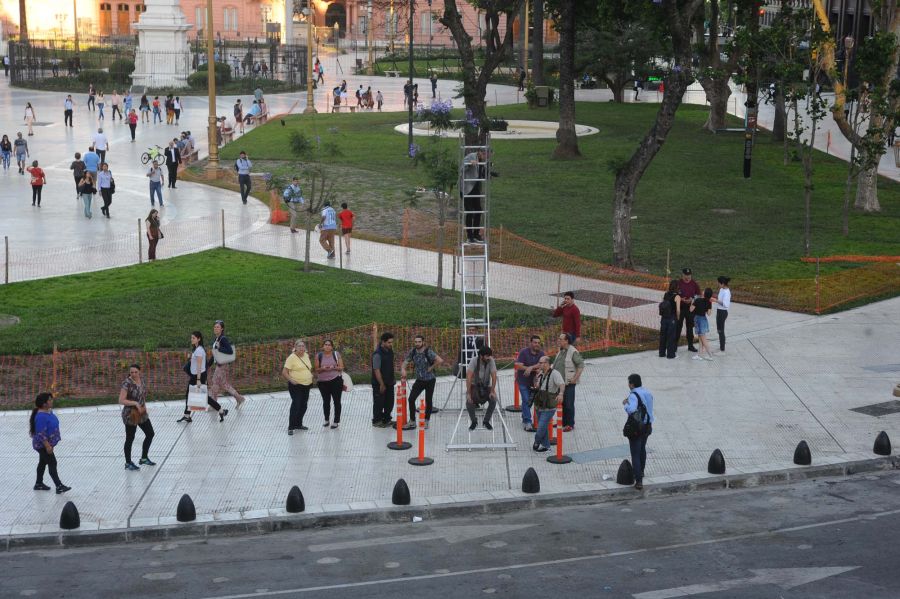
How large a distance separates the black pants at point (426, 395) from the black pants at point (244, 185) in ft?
63.7

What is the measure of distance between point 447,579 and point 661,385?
27.4 feet

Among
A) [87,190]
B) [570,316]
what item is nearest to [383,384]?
[570,316]

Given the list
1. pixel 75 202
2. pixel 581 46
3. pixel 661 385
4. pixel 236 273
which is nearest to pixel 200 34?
pixel 581 46

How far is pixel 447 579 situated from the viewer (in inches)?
479

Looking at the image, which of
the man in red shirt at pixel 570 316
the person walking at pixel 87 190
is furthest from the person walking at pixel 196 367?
the person walking at pixel 87 190

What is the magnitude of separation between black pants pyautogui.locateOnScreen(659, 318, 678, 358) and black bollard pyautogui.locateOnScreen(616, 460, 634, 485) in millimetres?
6327

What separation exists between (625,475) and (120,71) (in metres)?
60.4

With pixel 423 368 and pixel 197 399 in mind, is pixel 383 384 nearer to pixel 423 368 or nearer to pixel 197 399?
pixel 423 368

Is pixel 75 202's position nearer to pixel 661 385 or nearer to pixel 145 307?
pixel 145 307

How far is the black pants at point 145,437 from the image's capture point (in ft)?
50.5

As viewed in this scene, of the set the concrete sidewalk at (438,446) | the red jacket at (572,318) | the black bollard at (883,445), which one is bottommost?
the concrete sidewalk at (438,446)

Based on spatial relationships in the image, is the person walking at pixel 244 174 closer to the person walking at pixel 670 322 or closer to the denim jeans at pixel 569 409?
the person walking at pixel 670 322

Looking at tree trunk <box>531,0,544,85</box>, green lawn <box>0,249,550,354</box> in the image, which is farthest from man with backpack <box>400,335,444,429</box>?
tree trunk <box>531,0,544,85</box>

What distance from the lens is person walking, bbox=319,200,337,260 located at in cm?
2867
